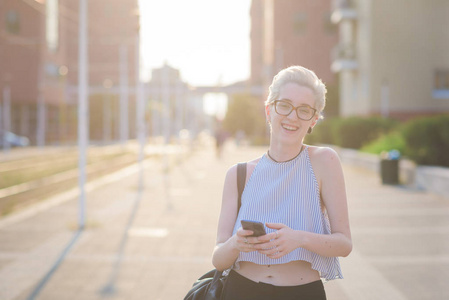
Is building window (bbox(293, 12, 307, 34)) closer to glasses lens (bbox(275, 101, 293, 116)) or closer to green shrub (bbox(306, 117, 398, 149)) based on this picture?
green shrub (bbox(306, 117, 398, 149))

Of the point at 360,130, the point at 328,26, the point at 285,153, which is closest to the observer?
the point at 285,153

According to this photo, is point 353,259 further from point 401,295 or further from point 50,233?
point 50,233

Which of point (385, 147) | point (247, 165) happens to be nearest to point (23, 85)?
point (385, 147)

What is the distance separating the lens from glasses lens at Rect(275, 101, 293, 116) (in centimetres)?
292

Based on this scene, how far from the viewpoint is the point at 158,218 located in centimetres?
1241

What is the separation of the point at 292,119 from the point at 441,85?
122ft

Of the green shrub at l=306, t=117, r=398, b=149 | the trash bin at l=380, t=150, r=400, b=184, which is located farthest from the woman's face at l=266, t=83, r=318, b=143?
the green shrub at l=306, t=117, r=398, b=149

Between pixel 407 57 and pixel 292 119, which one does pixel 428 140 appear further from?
pixel 407 57

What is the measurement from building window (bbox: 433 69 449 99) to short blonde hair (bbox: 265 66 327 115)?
36776 mm

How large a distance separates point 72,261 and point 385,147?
17358 millimetres

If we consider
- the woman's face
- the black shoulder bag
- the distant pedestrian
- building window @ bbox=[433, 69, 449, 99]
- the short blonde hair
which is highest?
building window @ bbox=[433, 69, 449, 99]

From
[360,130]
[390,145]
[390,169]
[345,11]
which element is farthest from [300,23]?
[390,169]

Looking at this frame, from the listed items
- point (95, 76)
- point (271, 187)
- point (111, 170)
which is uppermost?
point (95, 76)

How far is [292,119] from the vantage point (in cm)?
291
